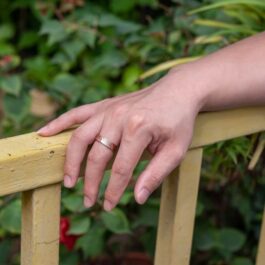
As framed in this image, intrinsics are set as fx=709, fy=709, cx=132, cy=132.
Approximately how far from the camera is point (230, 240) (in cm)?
177

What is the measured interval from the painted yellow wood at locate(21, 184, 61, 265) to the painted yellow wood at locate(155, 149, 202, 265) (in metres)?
0.23

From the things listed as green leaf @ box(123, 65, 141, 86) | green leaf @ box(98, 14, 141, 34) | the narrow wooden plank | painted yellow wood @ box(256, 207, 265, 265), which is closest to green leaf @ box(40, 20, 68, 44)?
green leaf @ box(98, 14, 141, 34)

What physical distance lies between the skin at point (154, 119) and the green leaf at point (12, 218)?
1.86ft

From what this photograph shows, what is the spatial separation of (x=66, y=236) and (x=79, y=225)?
0.05 meters

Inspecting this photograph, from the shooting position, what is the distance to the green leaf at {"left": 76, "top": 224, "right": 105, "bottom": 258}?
63.3 inches

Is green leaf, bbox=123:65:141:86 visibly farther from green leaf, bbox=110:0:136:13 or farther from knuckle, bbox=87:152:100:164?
knuckle, bbox=87:152:100:164

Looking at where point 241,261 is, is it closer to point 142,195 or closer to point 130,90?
point 130,90

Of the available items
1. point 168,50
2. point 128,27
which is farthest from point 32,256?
point 128,27

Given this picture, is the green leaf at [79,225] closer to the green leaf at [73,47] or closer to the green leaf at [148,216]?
the green leaf at [148,216]

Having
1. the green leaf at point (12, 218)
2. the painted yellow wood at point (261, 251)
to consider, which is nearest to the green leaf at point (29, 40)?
the green leaf at point (12, 218)

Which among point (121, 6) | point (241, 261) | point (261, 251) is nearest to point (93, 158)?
point (261, 251)

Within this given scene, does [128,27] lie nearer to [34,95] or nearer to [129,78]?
[129,78]

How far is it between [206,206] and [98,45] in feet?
2.32

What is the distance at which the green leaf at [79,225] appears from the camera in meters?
1.55
